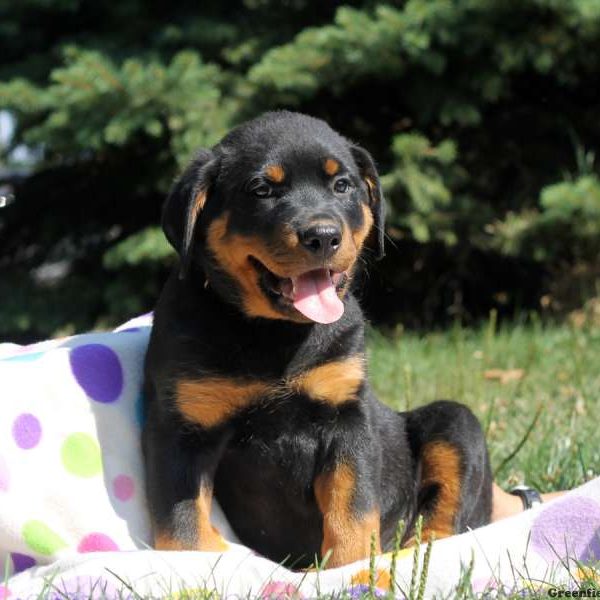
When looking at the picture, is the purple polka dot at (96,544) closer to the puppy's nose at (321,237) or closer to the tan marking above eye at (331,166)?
the puppy's nose at (321,237)

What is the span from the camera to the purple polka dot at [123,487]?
3107 millimetres

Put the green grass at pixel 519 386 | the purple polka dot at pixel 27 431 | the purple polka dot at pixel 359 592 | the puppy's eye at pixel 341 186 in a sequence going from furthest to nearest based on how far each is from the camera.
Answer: the green grass at pixel 519 386
the puppy's eye at pixel 341 186
the purple polka dot at pixel 27 431
the purple polka dot at pixel 359 592

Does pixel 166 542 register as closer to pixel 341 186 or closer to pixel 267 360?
pixel 267 360

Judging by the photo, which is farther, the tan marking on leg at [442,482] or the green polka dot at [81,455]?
the tan marking on leg at [442,482]

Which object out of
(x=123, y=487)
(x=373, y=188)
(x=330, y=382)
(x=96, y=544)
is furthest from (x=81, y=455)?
(x=373, y=188)

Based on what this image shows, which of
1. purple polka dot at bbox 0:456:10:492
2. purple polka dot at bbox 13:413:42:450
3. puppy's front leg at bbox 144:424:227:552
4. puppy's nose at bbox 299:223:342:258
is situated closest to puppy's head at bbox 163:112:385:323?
puppy's nose at bbox 299:223:342:258

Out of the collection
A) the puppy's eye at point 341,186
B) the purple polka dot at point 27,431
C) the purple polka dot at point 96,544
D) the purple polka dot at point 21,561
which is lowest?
the purple polka dot at point 96,544

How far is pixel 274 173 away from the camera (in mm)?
3049

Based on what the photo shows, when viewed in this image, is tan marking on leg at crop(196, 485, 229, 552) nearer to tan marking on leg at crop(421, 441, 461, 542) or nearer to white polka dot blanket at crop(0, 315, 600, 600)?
white polka dot blanket at crop(0, 315, 600, 600)

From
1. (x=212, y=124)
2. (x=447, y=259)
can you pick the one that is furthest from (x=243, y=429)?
(x=447, y=259)

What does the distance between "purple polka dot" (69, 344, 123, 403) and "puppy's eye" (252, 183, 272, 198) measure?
0.74 m

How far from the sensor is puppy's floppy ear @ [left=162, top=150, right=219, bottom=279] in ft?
9.84

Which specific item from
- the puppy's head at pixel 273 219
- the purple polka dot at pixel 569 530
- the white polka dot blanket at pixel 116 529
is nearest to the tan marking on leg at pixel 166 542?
the white polka dot blanket at pixel 116 529

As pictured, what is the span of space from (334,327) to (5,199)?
112 cm
